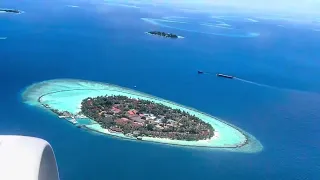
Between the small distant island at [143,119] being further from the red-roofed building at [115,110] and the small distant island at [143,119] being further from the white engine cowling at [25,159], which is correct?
the white engine cowling at [25,159]

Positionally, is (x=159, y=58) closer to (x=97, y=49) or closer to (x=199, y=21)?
(x=97, y=49)

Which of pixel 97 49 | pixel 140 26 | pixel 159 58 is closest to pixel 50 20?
pixel 140 26

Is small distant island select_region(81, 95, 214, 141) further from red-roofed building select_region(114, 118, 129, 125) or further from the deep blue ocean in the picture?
the deep blue ocean

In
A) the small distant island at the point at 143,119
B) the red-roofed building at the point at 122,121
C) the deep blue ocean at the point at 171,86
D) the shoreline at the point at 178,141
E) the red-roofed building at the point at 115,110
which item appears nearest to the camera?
the deep blue ocean at the point at 171,86

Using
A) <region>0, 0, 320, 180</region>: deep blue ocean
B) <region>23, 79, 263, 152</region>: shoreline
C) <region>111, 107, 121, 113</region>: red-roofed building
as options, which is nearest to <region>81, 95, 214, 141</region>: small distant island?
<region>111, 107, 121, 113</region>: red-roofed building

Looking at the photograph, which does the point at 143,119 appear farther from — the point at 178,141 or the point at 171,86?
the point at 171,86

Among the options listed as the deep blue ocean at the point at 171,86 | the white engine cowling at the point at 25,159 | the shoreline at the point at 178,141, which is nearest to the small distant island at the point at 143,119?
the shoreline at the point at 178,141
